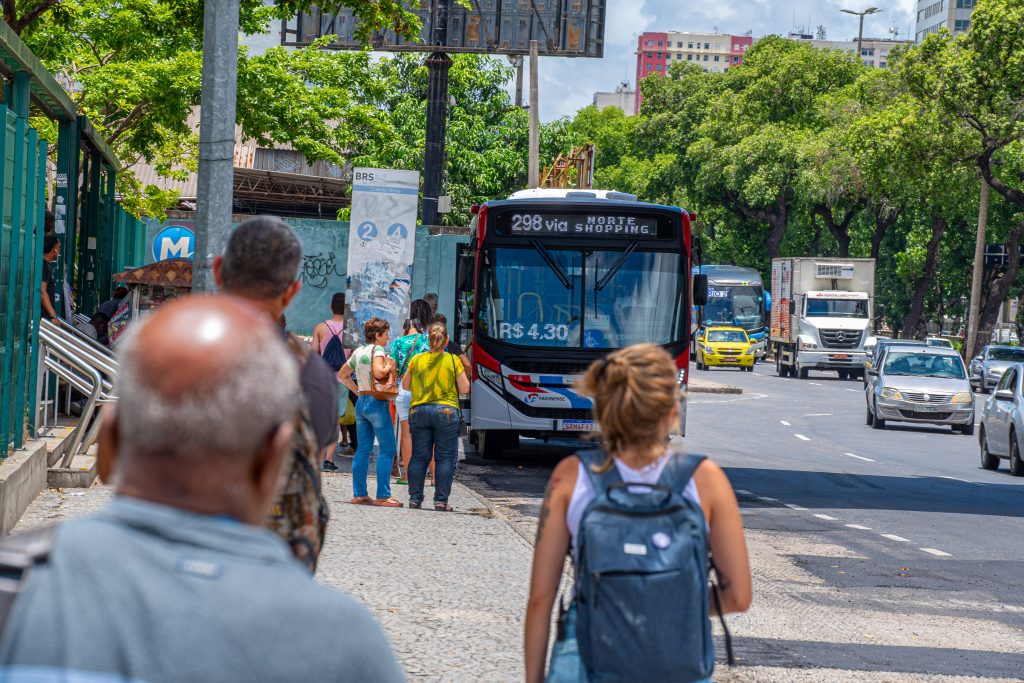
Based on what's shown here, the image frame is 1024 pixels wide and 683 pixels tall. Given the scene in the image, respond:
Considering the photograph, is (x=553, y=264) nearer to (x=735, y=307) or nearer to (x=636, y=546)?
(x=636, y=546)

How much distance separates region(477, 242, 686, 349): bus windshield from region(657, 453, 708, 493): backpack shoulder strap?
41.5ft

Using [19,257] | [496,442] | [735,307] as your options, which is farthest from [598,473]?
[735,307]

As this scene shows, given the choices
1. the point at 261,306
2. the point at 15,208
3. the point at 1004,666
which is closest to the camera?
the point at 261,306

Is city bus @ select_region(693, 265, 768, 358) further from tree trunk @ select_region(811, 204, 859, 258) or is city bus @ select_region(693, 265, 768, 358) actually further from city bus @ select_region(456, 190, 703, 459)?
city bus @ select_region(456, 190, 703, 459)

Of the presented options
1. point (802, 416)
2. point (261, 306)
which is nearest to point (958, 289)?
point (802, 416)

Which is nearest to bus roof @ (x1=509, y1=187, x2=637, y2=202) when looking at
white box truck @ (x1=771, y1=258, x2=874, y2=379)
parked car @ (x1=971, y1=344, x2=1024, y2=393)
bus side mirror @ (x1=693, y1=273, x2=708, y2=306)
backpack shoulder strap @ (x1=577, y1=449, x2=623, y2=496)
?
bus side mirror @ (x1=693, y1=273, x2=708, y2=306)

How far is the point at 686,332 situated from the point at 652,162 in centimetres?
6579

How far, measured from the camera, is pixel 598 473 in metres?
3.35

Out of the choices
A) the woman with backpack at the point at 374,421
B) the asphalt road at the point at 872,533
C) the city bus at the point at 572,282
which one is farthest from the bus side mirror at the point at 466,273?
the woman with backpack at the point at 374,421

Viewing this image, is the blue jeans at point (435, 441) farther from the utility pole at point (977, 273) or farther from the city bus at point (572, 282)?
the utility pole at point (977, 273)

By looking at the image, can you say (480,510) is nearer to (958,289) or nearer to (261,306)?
(261,306)

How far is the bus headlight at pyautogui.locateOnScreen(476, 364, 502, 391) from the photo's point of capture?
15984 mm

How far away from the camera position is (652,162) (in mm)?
80875

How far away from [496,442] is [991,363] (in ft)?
105
